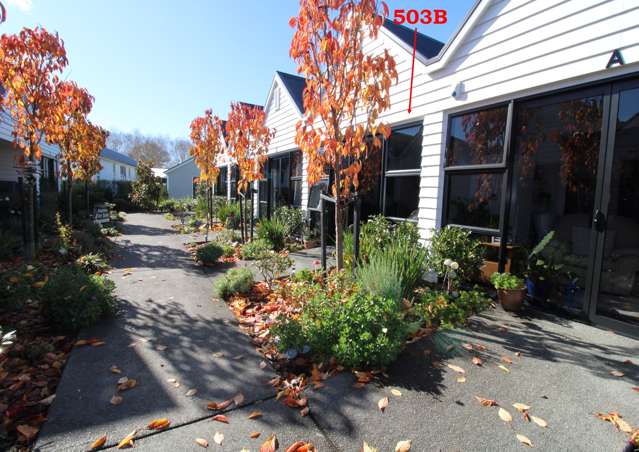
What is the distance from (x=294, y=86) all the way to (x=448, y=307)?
28.1 feet

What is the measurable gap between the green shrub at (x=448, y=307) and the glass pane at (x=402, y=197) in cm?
189

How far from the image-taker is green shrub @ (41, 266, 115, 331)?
10.0 ft

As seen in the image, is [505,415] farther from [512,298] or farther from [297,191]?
[297,191]

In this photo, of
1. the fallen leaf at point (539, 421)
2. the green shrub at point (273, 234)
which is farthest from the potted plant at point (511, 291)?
the green shrub at point (273, 234)

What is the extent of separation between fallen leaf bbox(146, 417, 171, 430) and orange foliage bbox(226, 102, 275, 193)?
18.2 feet

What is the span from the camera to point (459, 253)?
13.4 ft

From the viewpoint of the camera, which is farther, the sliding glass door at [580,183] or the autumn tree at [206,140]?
the autumn tree at [206,140]

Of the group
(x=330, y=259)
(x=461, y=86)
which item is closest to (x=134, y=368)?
(x=330, y=259)

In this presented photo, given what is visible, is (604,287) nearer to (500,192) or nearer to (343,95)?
(500,192)

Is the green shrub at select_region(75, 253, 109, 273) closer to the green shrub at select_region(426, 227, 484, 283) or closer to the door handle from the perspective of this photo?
the green shrub at select_region(426, 227, 484, 283)

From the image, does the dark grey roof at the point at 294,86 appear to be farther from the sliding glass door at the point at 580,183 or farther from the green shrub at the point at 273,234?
the sliding glass door at the point at 580,183

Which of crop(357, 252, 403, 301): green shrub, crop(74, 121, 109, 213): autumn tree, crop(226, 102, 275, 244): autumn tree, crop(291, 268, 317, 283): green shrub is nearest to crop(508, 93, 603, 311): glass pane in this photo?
crop(357, 252, 403, 301): green shrub

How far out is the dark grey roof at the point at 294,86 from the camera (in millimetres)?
9219

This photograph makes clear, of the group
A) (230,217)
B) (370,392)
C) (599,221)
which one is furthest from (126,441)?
(230,217)
